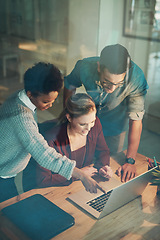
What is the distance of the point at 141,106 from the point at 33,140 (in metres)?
0.72

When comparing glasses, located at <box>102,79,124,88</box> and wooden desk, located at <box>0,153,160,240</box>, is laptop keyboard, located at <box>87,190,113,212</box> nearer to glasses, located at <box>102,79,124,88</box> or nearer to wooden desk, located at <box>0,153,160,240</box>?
wooden desk, located at <box>0,153,160,240</box>

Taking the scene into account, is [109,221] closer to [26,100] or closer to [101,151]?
[101,151]

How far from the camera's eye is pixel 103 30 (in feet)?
5.37

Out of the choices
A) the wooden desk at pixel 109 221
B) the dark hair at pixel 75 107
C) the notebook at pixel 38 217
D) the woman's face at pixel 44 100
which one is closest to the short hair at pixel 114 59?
the dark hair at pixel 75 107

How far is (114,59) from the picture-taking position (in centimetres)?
144

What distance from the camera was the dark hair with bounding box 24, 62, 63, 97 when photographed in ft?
3.85

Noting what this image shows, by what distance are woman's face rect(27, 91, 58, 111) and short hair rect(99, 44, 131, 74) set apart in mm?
345

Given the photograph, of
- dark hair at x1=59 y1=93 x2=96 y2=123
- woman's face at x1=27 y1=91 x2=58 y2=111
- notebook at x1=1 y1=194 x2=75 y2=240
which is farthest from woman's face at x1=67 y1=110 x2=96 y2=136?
notebook at x1=1 y1=194 x2=75 y2=240

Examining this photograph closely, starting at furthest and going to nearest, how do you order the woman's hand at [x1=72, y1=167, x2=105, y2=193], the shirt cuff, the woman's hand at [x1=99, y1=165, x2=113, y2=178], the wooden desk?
the shirt cuff
the woman's hand at [x1=99, y1=165, x2=113, y2=178]
the woman's hand at [x1=72, y1=167, x2=105, y2=193]
the wooden desk

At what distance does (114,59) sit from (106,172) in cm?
60

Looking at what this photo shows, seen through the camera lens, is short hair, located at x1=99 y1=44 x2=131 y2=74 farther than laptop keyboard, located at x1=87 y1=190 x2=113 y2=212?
Yes

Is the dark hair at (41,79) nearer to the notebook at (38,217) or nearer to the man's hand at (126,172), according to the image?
the notebook at (38,217)

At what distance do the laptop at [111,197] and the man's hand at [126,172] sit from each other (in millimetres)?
180

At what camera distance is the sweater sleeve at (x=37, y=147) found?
3.76ft
